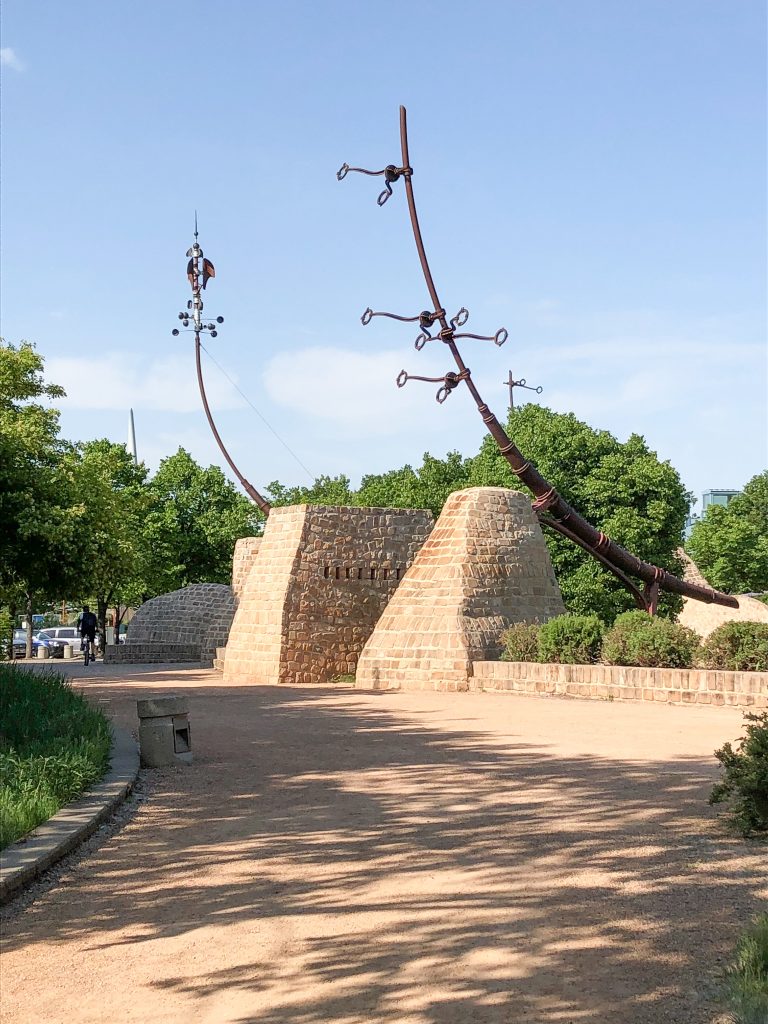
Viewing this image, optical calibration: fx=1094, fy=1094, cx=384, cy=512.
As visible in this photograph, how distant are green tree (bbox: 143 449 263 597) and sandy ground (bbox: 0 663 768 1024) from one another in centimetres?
3525

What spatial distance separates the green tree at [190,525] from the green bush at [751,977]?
4044 centimetres

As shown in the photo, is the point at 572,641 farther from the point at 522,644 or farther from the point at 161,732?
the point at 161,732

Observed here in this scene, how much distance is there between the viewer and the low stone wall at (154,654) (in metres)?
32.5

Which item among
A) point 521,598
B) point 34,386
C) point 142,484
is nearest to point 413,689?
point 521,598

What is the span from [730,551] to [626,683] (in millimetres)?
36019

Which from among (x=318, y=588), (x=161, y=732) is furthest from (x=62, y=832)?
(x=318, y=588)

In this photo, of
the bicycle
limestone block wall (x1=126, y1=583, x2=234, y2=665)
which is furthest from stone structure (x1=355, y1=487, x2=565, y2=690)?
the bicycle

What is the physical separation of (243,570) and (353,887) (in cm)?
2623

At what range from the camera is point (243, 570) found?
3153 centimetres

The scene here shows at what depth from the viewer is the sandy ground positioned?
410cm

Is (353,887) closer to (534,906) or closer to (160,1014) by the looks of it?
(534,906)

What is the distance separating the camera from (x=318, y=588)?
2142cm

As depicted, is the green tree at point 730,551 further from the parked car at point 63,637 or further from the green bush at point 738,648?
the green bush at point 738,648

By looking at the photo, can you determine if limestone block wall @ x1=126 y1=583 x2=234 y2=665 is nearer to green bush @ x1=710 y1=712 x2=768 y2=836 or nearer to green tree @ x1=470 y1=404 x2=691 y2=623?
green tree @ x1=470 y1=404 x2=691 y2=623
